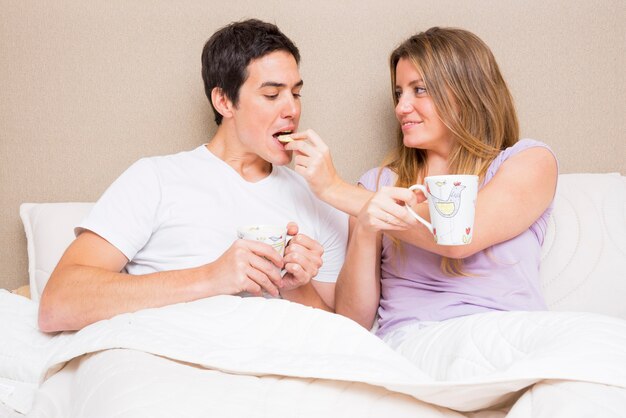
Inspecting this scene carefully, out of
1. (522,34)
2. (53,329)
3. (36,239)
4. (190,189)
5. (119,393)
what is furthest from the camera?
(522,34)

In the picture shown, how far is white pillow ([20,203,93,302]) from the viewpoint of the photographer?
5.16ft

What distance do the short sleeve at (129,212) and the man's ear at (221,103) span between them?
0.27 m

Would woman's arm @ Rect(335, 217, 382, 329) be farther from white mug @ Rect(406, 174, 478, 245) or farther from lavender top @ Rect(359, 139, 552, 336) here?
white mug @ Rect(406, 174, 478, 245)

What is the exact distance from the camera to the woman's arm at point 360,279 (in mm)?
1389

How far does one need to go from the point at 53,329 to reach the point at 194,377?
1.74 feet

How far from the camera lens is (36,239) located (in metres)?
1.61

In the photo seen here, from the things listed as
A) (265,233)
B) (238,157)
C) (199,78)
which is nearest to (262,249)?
(265,233)

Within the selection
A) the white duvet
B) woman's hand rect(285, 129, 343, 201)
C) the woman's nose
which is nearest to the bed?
the white duvet

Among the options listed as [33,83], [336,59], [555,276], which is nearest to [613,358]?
[555,276]

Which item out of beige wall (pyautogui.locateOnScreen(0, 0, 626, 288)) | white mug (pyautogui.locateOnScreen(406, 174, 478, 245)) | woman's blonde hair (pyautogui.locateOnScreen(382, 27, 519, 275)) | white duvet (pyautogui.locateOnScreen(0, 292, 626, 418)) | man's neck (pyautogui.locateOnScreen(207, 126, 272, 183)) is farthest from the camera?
beige wall (pyautogui.locateOnScreen(0, 0, 626, 288))

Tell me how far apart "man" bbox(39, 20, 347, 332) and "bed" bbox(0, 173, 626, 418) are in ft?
0.35

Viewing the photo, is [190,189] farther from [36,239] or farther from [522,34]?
[522,34]

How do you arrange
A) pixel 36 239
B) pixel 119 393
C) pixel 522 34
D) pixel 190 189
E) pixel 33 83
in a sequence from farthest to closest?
pixel 522 34 < pixel 33 83 < pixel 36 239 < pixel 190 189 < pixel 119 393

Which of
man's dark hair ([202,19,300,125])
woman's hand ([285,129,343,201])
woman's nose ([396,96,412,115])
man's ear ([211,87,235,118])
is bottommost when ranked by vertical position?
woman's hand ([285,129,343,201])
